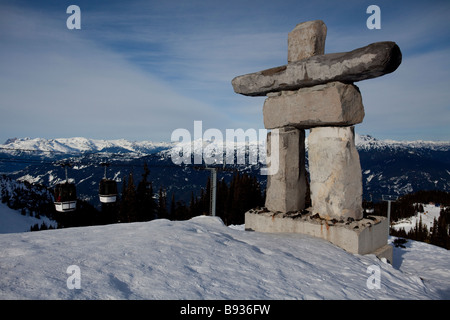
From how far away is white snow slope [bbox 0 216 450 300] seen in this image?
3.42 m

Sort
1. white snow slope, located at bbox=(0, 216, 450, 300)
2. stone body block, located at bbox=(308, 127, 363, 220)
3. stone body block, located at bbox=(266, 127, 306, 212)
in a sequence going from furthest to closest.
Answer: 1. stone body block, located at bbox=(266, 127, 306, 212)
2. stone body block, located at bbox=(308, 127, 363, 220)
3. white snow slope, located at bbox=(0, 216, 450, 300)

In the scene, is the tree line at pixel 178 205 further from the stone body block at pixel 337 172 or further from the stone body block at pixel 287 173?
the stone body block at pixel 337 172

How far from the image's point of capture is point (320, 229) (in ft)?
21.5

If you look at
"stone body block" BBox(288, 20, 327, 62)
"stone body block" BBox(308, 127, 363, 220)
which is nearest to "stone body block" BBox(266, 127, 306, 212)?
"stone body block" BBox(308, 127, 363, 220)

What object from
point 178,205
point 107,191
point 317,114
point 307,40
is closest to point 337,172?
point 317,114

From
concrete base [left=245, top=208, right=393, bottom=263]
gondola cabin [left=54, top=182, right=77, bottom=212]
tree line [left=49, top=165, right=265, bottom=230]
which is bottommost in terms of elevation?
tree line [left=49, top=165, right=265, bottom=230]

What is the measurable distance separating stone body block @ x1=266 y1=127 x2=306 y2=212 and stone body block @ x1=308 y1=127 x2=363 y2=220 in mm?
584

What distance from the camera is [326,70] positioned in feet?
20.0

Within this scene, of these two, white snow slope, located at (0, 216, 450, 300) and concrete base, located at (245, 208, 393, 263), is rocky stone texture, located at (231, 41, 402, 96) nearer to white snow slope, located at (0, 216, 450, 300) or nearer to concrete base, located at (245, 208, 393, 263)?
concrete base, located at (245, 208, 393, 263)

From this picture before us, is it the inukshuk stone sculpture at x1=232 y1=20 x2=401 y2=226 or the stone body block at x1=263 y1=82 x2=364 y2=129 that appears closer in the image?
the inukshuk stone sculpture at x1=232 y1=20 x2=401 y2=226

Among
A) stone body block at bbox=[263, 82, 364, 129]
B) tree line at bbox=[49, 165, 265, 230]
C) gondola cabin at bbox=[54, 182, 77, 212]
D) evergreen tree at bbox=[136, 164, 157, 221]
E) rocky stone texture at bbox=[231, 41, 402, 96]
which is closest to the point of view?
rocky stone texture at bbox=[231, 41, 402, 96]

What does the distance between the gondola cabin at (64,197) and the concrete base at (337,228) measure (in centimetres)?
545
